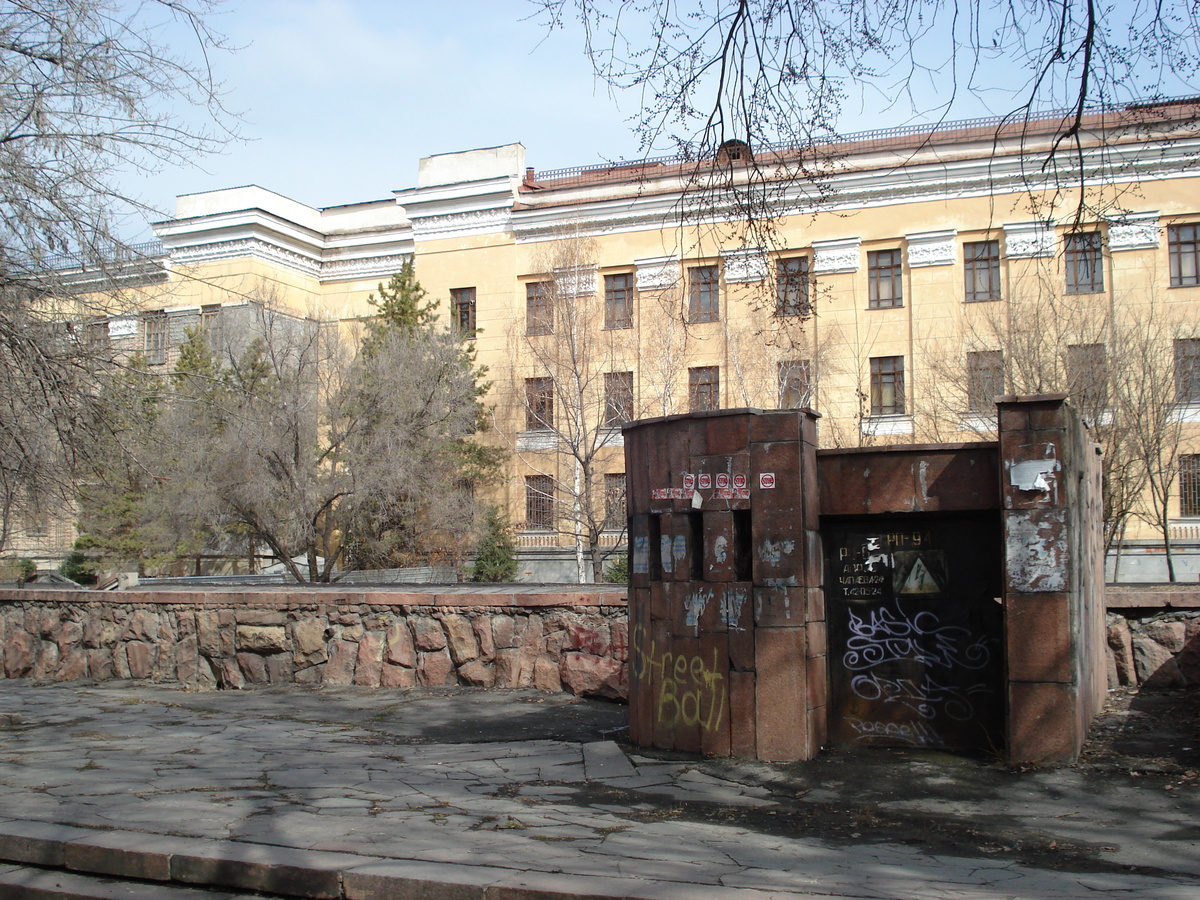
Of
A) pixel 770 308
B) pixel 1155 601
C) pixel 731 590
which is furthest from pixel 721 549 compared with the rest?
pixel 770 308

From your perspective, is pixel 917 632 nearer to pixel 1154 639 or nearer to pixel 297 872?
pixel 1154 639

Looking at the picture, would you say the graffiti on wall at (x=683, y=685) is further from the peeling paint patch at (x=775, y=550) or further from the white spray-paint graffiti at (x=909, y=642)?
the white spray-paint graffiti at (x=909, y=642)

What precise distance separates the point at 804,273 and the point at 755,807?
4131 mm

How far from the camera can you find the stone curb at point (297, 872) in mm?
4527

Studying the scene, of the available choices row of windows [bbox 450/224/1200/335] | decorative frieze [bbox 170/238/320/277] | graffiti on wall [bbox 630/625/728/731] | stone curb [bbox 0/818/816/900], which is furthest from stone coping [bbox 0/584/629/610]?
decorative frieze [bbox 170/238/320/277]

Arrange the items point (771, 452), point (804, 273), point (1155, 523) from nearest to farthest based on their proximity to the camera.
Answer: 1. point (771, 452)
2. point (804, 273)
3. point (1155, 523)

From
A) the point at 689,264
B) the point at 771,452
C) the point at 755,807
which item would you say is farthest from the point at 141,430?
the point at 689,264

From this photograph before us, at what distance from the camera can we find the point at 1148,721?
28.2 ft

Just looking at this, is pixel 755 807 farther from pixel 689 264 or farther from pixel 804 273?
pixel 689 264

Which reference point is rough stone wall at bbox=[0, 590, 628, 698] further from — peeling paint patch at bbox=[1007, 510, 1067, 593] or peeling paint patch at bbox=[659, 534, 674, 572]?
peeling paint patch at bbox=[1007, 510, 1067, 593]

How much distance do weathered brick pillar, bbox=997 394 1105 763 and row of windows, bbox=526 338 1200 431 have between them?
12454mm

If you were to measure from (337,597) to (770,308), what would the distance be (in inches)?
578

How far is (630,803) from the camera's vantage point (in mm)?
6664

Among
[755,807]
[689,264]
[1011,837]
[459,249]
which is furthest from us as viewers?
[459,249]
